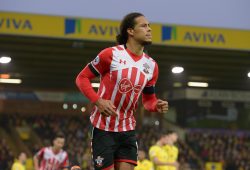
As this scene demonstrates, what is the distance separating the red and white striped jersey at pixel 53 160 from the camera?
1345 centimetres

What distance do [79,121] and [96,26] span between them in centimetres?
1013

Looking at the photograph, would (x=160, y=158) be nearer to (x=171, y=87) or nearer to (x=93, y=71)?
(x=93, y=71)

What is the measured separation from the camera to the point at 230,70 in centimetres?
2625

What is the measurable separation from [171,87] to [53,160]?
609 inches

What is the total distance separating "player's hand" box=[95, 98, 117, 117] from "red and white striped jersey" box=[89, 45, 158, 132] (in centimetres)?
35

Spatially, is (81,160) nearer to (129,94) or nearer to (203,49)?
(203,49)

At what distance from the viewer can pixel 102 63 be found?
20.4ft

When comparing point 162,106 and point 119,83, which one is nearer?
point 119,83

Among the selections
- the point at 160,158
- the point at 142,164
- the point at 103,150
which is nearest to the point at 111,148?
the point at 103,150

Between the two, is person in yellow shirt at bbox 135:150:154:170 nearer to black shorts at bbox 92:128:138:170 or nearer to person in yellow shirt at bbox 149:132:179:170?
person in yellow shirt at bbox 149:132:179:170

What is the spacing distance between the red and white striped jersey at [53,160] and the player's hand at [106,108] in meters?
7.56

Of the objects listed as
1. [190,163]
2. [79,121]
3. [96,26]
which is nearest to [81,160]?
[79,121]

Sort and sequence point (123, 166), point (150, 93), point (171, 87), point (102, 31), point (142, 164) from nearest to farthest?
point (123, 166) → point (150, 93) → point (142, 164) → point (102, 31) → point (171, 87)

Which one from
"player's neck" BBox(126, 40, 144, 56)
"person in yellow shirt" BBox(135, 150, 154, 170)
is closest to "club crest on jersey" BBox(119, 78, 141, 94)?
"player's neck" BBox(126, 40, 144, 56)
